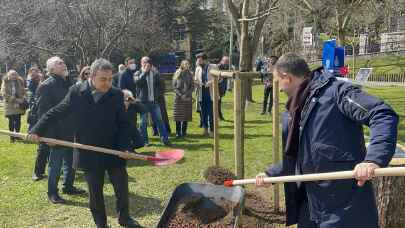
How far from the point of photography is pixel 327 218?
2918mm

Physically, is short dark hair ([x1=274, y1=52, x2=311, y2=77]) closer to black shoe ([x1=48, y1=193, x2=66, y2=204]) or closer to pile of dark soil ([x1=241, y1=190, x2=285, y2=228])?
pile of dark soil ([x1=241, y1=190, x2=285, y2=228])

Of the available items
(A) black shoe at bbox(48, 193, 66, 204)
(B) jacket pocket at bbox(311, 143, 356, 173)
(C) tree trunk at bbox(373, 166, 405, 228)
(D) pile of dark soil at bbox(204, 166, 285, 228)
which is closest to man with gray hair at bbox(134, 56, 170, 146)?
(A) black shoe at bbox(48, 193, 66, 204)

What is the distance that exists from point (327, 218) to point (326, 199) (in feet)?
0.40

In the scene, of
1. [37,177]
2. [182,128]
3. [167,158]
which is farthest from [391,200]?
[182,128]

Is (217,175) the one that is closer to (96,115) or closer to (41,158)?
(96,115)

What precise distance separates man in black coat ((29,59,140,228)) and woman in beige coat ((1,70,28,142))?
20.7 feet

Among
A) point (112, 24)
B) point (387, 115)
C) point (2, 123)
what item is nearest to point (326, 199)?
point (387, 115)

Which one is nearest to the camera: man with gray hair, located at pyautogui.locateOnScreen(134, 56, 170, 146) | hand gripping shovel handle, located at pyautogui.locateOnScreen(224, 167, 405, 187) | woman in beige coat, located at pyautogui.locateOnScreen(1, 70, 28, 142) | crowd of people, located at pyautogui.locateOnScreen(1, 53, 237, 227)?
hand gripping shovel handle, located at pyautogui.locateOnScreen(224, 167, 405, 187)

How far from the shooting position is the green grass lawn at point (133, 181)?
568cm

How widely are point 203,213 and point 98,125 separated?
145 centimetres

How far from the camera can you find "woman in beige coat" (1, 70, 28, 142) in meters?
10.7

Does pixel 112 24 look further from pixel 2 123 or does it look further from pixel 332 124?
pixel 332 124

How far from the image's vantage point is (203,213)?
4.81 metres

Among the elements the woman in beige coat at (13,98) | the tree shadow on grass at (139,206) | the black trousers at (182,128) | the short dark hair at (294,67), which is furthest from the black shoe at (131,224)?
the woman in beige coat at (13,98)
